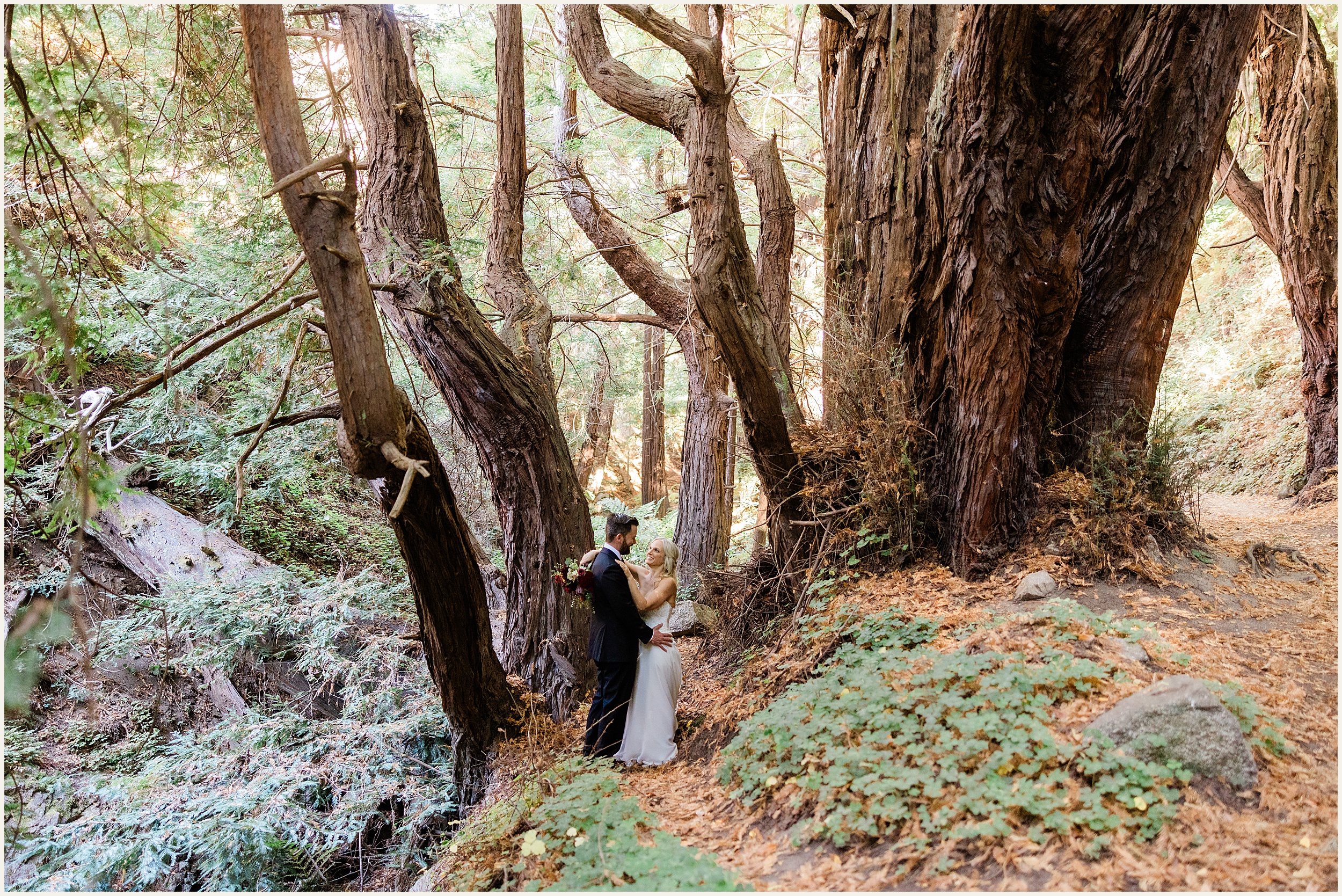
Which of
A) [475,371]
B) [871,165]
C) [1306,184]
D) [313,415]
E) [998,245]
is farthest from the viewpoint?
[1306,184]

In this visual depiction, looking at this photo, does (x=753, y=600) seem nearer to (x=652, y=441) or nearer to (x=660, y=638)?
(x=660, y=638)

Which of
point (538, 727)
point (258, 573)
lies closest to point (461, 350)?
point (538, 727)

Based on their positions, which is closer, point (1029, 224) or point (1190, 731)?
point (1190, 731)

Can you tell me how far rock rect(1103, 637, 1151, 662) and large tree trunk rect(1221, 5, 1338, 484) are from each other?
656 cm

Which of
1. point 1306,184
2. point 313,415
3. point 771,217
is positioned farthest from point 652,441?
point 313,415

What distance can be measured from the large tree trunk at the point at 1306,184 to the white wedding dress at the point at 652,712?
7.87 metres

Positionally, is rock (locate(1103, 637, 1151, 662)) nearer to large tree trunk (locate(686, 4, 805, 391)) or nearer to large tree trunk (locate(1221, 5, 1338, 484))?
large tree trunk (locate(686, 4, 805, 391))

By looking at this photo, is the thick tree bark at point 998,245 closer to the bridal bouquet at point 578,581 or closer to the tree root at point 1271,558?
the tree root at point 1271,558

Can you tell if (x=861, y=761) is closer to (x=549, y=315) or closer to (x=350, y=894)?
(x=350, y=894)

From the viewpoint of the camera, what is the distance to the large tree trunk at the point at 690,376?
360 inches

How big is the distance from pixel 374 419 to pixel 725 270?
8.56ft

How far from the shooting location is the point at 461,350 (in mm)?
5918

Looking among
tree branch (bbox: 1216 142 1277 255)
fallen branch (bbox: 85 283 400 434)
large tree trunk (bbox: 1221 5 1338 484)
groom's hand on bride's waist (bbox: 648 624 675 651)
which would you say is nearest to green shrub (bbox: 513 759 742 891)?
groom's hand on bride's waist (bbox: 648 624 675 651)

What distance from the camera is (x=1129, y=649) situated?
4.02 meters
